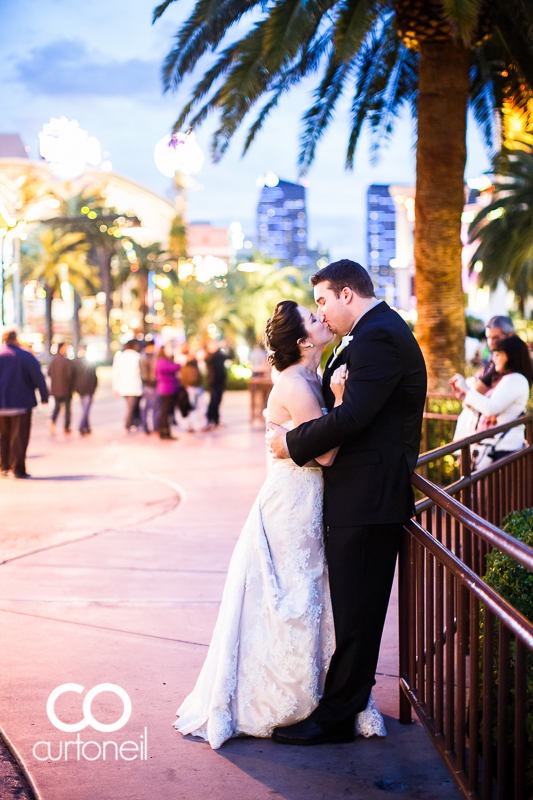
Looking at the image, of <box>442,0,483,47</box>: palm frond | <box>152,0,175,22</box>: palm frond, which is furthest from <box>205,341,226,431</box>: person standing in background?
<box>442,0,483,47</box>: palm frond

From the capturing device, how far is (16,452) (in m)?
10.4

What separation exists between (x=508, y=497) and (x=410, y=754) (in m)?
2.11

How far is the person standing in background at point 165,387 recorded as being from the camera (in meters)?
14.9

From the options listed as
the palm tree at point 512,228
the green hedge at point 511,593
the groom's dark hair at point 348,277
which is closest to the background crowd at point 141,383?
the palm tree at point 512,228

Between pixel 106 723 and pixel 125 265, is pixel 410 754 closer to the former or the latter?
pixel 106 723

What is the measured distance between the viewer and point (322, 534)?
11.0 ft

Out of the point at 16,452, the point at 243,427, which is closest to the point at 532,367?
the point at 16,452

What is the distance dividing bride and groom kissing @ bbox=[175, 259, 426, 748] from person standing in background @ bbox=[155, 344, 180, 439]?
38.0 ft

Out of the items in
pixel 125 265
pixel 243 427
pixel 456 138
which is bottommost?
pixel 243 427

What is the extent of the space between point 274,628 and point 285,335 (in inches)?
47.8

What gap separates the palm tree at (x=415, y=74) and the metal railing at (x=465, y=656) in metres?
5.20

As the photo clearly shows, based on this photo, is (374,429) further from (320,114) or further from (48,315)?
(48,315)

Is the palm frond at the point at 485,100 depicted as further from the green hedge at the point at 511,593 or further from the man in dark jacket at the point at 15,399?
the green hedge at the point at 511,593

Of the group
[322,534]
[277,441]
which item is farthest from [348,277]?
[322,534]
